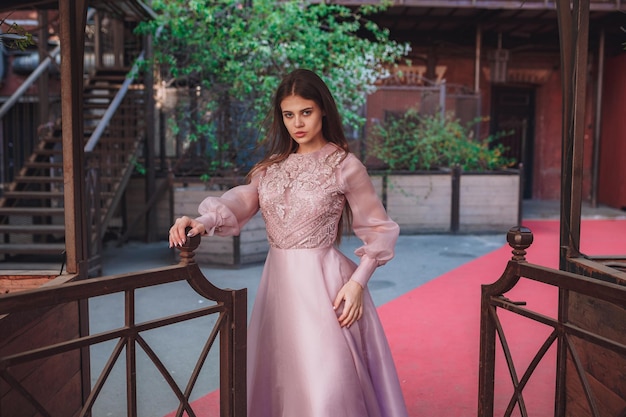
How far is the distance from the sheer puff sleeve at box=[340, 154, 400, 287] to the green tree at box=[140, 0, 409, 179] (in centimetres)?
491

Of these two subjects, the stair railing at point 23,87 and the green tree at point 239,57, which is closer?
the green tree at point 239,57

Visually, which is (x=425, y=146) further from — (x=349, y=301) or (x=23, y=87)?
(x=349, y=301)

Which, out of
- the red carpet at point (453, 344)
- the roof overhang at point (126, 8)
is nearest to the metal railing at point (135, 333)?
the red carpet at point (453, 344)

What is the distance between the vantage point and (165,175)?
9.27 m

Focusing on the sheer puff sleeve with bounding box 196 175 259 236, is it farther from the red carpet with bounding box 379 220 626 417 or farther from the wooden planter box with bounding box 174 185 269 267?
the wooden planter box with bounding box 174 185 269 267

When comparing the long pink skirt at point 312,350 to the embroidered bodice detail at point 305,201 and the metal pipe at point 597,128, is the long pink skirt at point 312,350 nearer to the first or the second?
the embroidered bodice detail at point 305,201

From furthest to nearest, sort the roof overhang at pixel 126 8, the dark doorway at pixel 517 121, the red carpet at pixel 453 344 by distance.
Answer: the dark doorway at pixel 517 121 < the roof overhang at pixel 126 8 < the red carpet at pixel 453 344

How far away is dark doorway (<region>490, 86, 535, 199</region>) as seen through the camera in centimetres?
1354

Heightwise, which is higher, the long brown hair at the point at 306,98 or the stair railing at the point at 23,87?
the stair railing at the point at 23,87

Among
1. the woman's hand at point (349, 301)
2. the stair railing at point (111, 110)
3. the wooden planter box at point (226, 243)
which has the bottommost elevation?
the wooden planter box at point (226, 243)

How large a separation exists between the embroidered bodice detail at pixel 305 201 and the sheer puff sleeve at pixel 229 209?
0.07 metres


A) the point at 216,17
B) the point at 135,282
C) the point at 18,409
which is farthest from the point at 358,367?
the point at 216,17

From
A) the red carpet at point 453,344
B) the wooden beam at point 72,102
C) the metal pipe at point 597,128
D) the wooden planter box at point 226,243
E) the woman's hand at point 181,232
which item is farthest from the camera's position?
the metal pipe at point 597,128

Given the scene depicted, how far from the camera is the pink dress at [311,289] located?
2344 mm
